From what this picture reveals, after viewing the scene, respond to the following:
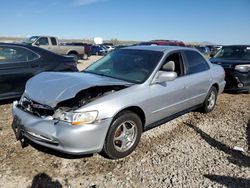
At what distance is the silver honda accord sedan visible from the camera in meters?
3.61

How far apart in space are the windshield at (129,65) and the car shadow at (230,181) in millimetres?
1766

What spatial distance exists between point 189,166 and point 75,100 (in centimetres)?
184

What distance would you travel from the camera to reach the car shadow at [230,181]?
11.5 ft

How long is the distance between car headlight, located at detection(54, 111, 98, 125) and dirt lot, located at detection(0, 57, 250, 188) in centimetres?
69

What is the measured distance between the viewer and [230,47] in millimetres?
10031

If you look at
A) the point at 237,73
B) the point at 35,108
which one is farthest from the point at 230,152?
the point at 237,73

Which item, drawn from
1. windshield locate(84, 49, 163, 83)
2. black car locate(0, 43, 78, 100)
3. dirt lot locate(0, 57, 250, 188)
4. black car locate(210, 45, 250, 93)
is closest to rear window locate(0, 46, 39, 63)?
black car locate(0, 43, 78, 100)

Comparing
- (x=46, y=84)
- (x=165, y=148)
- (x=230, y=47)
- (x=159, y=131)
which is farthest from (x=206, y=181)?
(x=230, y=47)

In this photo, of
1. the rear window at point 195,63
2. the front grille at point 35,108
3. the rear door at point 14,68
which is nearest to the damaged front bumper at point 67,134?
the front grille at point 35,108

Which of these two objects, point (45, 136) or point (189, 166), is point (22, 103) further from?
point (189, 166)

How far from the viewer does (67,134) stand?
3.51 m

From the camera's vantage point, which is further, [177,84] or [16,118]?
[177,84]

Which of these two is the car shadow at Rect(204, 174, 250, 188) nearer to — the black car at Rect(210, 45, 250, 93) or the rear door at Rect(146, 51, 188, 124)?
the rear door at Rect(146, 51, 188, 124)

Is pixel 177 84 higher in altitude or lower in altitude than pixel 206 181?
higher
